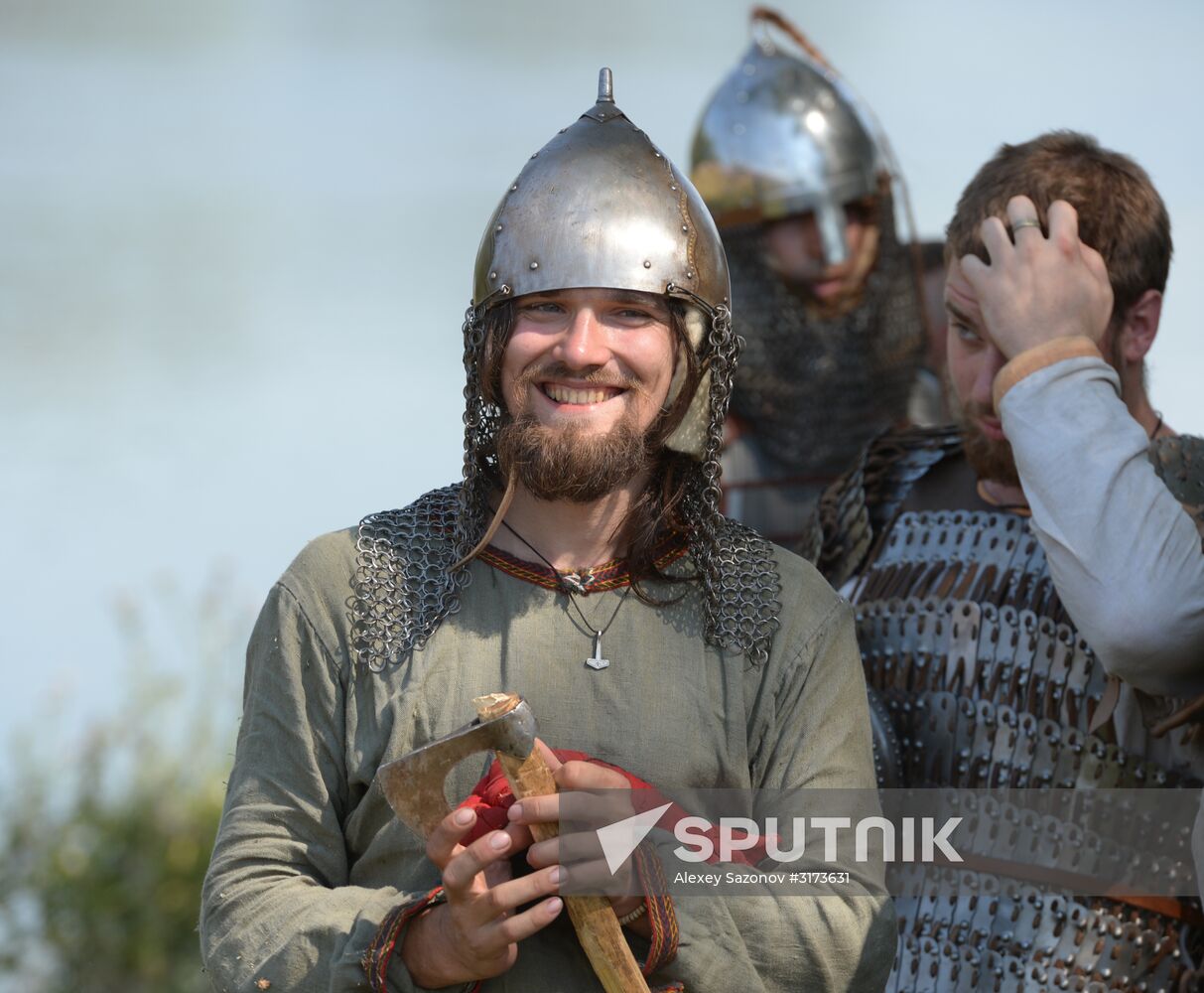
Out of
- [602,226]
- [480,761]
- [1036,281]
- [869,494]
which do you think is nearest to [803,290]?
[869,494]

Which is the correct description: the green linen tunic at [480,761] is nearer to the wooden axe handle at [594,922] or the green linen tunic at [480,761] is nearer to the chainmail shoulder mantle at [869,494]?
the wooden axe handle at [594,922]

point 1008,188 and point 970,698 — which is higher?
point 1008,188

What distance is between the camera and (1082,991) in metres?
3.82

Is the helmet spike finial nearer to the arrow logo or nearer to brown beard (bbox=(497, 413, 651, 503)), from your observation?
brown beard (bbox=(497, 413, 651, 503))

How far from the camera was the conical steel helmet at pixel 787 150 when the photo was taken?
8359 mm

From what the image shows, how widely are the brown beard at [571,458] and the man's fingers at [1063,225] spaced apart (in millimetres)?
1163

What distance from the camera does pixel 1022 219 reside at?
13.2 feet

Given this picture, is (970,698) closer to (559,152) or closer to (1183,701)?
(1183,701)

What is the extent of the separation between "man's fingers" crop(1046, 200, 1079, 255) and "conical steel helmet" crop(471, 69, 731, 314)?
83cm

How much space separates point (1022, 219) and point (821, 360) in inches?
162

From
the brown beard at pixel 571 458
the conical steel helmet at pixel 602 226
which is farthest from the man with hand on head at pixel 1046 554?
the brown beard at pixel 571 458

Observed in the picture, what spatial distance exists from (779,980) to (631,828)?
380mm

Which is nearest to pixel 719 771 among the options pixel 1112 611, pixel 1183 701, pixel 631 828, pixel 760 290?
pixel 631 828

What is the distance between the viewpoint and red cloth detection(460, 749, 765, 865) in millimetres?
2975
